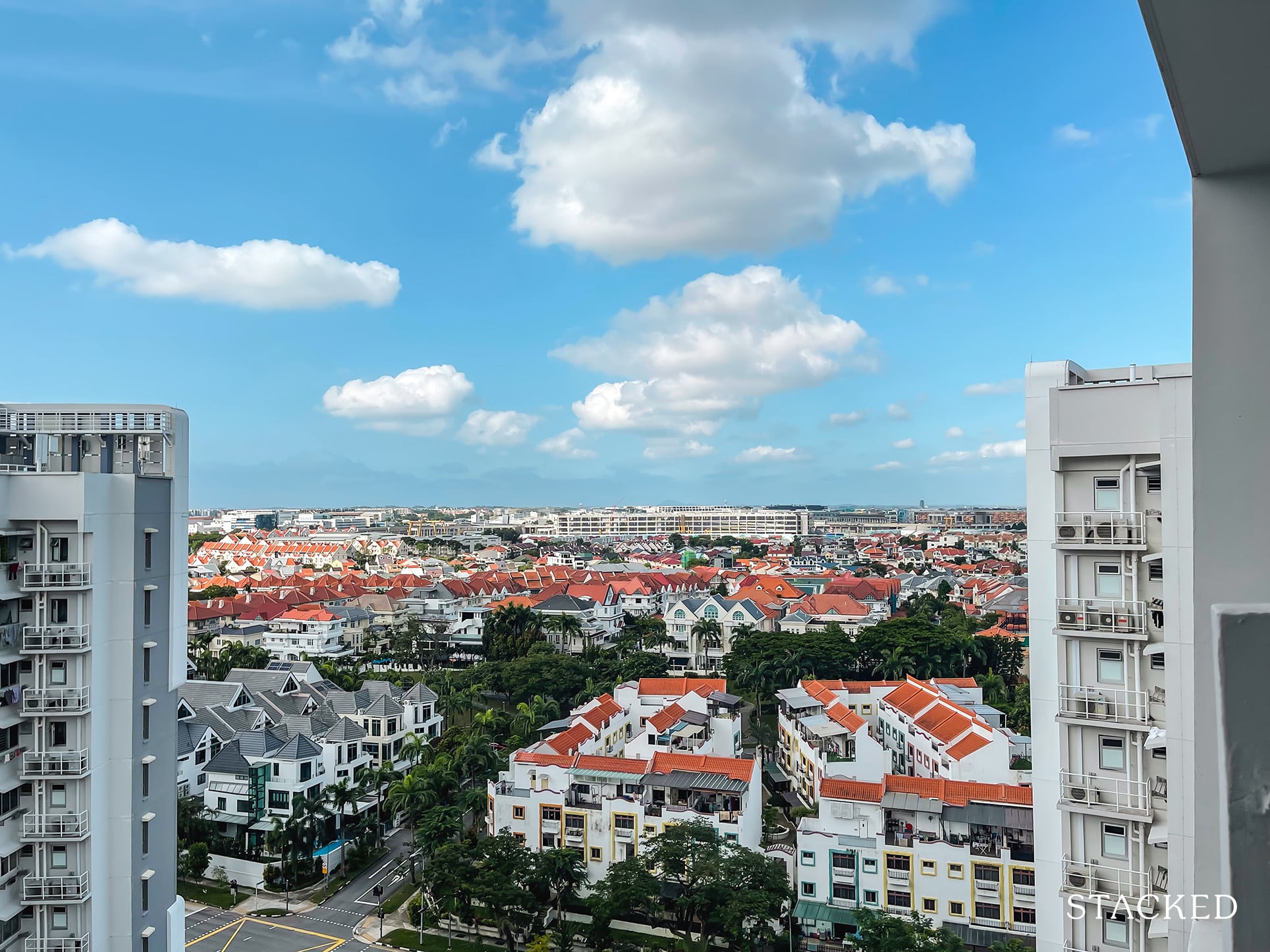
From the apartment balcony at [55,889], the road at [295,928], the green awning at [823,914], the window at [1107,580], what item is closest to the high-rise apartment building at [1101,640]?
the window at [1107,580]

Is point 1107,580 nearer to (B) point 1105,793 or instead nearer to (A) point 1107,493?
(A) point 1107,493

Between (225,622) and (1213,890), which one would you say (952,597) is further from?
(1213,890)

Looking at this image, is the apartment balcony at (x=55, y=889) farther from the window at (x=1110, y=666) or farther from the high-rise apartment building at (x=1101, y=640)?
the window at (x=1110, y=666)

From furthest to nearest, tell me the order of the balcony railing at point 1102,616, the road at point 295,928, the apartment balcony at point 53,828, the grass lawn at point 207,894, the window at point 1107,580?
the grass lawn at point 207,894
the road at point 295,928
the apartment balcony at point 53,828
the window at point 1107,580
the balcony railing at point 1102,616

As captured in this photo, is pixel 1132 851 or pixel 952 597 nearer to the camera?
pixel 1132 851

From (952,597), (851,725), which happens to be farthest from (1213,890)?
(952,597)

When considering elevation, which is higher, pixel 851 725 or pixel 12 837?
pixel 12 837

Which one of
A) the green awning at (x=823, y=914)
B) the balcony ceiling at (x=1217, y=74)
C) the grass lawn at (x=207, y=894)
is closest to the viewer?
the balcony ceiling at (x=1217, y=74)
